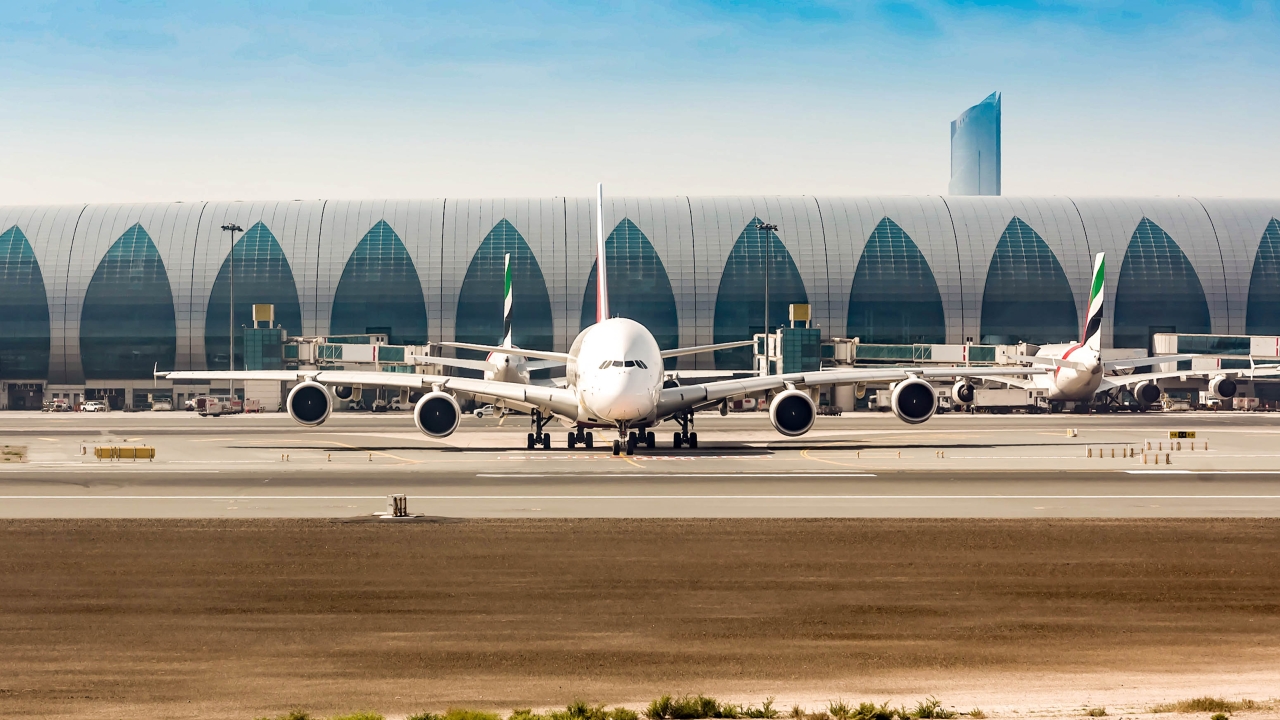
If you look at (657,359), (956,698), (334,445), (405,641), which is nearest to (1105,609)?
(956,698)

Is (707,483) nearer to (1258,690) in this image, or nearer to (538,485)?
(538,485)

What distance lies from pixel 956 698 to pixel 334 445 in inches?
1865

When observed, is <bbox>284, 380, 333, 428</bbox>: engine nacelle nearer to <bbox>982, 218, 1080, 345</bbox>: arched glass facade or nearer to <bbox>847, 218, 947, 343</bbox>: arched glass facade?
<bbox>847, 218, 947, 343</bbox>: arched glass facade

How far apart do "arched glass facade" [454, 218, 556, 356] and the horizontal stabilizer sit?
167 ft

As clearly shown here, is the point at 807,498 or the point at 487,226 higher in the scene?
the point at 487,226

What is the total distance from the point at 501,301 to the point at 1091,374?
215ft

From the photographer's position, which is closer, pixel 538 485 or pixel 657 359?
pixel 538 485

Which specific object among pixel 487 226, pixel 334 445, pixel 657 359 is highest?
pixel 487 226

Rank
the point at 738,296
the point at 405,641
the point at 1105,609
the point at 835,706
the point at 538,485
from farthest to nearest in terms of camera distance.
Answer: the point at 738,296
the point at 538,485
the point at 1105,609
the point at 405,641
the point at 835,706

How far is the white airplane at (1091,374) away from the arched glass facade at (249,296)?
248 ft

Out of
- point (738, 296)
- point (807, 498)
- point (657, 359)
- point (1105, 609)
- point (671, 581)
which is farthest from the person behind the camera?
point (738, 296)

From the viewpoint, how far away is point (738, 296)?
131 metres

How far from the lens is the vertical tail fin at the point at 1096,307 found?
83.2 meters

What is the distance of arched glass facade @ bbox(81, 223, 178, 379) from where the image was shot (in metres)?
133
